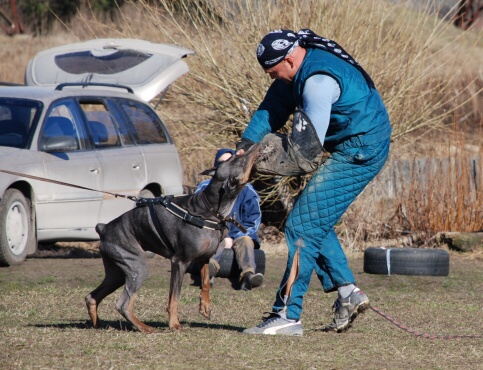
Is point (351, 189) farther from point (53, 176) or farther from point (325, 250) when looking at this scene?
point (53, 176)

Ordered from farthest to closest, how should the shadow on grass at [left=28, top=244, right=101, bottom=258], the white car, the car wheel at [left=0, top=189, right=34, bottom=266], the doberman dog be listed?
1. the shadow on grass at [left=28, top=244, right=101, bottom=258]
2. the white car
3. the car wheel at [left=0, top=189, right=34, bottom=266]
4. the doberman dog

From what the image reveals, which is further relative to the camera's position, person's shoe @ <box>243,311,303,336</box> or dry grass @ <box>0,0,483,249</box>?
dry grass @ <box>0,0,483,249</box>

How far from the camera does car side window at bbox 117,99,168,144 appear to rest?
11055 millimetres

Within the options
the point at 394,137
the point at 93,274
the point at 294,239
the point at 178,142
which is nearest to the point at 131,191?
the point at 93,274

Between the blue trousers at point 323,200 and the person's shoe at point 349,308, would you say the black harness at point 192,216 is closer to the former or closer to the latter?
the blue trousers at point 323,200

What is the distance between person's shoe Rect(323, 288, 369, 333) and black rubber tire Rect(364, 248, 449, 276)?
11.1ft

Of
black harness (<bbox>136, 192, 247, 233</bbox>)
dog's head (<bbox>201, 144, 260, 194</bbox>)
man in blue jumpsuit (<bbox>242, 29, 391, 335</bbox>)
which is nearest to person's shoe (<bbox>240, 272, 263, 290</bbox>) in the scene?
man in blue jumpsuit (<bbox>242, 29, 391, 335</bbox>)

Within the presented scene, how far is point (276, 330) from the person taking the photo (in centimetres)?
593

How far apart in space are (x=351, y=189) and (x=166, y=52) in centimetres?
622

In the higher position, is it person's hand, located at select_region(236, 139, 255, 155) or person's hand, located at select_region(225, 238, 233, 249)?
person's hand, located at select_region(236, 139, 255, 155)

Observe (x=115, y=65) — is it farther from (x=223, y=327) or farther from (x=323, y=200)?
(x=323, y=200)

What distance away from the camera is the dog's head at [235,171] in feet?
18.8

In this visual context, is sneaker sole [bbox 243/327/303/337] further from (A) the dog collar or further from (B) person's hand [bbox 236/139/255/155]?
(B) person's hand [bbox 236/139/255/155]

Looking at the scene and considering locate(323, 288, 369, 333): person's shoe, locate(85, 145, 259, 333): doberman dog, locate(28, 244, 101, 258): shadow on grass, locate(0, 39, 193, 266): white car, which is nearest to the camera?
locate(85, 145, 259, 333): doberman dog
